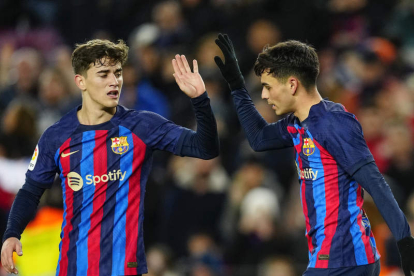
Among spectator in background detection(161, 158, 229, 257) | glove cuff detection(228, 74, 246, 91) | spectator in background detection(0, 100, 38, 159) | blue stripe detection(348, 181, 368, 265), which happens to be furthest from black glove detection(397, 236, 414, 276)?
spectator in background detection(0, 100, 38, 159)

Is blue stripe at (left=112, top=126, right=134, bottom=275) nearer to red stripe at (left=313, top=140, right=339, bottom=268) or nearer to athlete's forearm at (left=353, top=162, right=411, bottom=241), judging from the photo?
red stripe at (left=313, top=140, right=339, bottom=268)

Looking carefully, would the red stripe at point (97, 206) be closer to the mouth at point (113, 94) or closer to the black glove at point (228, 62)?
the mouth at point (113, 94)

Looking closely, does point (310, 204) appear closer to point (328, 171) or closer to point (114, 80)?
point (328, 171)

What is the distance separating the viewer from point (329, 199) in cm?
448

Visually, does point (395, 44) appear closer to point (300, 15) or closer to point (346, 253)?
point (300, 15)

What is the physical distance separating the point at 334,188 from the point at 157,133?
3.91 feet

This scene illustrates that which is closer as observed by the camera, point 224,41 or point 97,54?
point 97,54

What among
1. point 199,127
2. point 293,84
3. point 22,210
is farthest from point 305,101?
point 22,210

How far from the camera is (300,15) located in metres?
10.1

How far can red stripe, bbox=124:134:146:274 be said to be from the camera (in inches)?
182

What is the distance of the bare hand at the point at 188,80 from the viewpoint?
4707mm

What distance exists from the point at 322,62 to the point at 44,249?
441 cm

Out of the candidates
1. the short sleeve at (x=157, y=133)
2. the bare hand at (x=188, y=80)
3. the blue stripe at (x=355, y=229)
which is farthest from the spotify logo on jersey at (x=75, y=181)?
the blue stripe at (x=355, y=229)

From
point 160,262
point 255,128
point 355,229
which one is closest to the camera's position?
point 355,229
